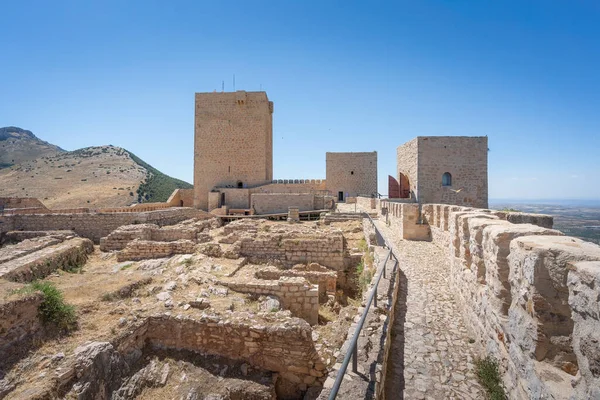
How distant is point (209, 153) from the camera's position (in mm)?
24906

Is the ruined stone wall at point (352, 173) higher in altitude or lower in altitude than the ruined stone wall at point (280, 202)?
higher

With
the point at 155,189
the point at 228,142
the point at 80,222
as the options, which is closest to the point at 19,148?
the point at 155,189

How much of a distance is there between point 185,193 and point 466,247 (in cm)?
2368

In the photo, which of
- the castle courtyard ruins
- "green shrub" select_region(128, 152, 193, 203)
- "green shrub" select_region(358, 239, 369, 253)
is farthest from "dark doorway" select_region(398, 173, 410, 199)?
"green shrub" select_region(128, 152, 193, 203)

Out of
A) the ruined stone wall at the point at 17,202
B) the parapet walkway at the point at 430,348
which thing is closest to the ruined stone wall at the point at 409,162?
the parapet walkway at the point at 430,348

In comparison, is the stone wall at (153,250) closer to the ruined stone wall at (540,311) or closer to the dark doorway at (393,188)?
the ruined stone wall at (540,311)

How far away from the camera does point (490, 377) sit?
9.85 feet

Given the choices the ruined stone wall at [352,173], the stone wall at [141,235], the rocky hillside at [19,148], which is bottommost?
the stone wall at [141,235]

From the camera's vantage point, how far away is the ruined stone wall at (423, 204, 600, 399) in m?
1.83

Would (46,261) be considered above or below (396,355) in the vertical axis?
above

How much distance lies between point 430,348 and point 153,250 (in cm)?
889

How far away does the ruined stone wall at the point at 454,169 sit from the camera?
1664 centimetres

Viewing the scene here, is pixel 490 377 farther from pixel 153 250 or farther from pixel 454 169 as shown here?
pixel 454 169

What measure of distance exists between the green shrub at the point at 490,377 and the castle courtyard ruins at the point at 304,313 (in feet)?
0.33
